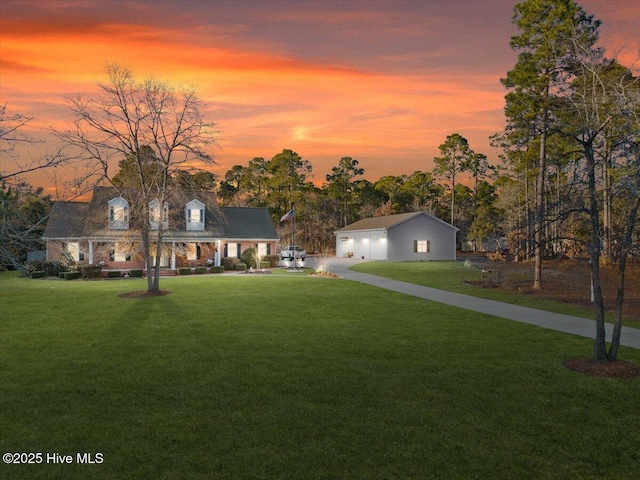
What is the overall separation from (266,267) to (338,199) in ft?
151

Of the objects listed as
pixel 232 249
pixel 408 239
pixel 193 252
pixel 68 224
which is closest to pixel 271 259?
pixel 232 249

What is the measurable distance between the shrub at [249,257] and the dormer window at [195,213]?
14.2ft

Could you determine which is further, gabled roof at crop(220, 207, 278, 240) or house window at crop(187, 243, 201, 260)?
gabled roof at crop(220, 207, 278, 240)

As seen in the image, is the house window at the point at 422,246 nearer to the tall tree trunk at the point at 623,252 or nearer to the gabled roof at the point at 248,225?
the gabled roof at the point at 248,225

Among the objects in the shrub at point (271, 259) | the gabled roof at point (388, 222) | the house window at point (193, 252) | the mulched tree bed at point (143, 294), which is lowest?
the mulched tree bed at point (143, 294)

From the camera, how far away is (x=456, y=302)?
63.0 feet

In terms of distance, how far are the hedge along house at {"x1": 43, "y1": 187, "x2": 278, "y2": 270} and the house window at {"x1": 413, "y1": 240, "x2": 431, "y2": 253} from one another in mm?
17222

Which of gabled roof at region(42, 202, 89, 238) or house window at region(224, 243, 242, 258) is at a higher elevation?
gabled roof at region(42, 202, 89, 238)

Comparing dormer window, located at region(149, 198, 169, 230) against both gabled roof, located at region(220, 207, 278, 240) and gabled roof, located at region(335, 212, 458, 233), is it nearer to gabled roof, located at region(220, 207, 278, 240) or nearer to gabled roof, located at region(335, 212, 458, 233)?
gabled roof, located at region(220, 207, 278, 240)

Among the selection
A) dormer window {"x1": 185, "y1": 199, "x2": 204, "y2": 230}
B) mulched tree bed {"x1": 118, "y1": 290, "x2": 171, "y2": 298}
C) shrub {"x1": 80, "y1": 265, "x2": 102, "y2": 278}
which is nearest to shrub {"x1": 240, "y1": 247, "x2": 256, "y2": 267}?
dormer window {"x1": 185, "y1": 199, "x2": 204, "y2": 230}

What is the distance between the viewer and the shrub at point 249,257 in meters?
40.4

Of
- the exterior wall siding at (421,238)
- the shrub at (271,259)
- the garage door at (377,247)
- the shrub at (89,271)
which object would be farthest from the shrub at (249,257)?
the exterior wall siding at (421,238)

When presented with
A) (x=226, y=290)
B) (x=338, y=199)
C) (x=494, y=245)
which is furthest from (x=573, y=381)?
(x=338, y=199)

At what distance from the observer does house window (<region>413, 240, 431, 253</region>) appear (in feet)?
180
